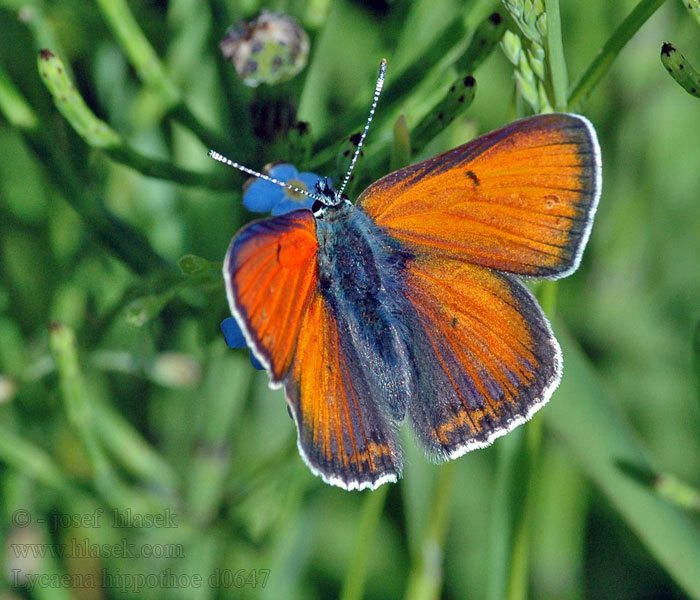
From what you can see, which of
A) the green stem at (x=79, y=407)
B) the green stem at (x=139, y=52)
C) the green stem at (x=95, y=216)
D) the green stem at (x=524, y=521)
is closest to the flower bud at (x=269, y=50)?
the green stem at (x=139, y=52)

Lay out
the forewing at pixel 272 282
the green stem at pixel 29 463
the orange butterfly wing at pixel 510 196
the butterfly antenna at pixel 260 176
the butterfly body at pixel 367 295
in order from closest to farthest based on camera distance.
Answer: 1. the forewing at pixel 272 282
2. the orange butterfly wing at pixel 510 196
3. the butterfly antenna at pixel 260 176
4. the butterfly body at pixel 367 295
5. the green stem at pixel 29 463

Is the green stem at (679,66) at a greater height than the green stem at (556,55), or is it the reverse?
the green stem at (679,66)

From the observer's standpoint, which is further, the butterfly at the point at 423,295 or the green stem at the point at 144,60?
the green stem at the point at 144,60

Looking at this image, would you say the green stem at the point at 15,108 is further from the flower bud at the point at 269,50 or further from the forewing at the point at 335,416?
the forewing at the point at 335,416

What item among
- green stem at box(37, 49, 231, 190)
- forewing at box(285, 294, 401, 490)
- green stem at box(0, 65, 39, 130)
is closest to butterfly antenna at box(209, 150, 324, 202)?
green stem at box(37, 49, 231, 190)

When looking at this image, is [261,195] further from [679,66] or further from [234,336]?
[679,66]

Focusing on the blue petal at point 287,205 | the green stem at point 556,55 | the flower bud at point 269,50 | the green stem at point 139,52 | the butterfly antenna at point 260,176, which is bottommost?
the blue petal at point 287,205

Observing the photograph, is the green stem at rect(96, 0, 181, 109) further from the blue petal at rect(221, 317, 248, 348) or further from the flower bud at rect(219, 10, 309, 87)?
the blue petal at rect(221, 317, 248, 348)

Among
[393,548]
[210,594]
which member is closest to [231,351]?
[210,594]
